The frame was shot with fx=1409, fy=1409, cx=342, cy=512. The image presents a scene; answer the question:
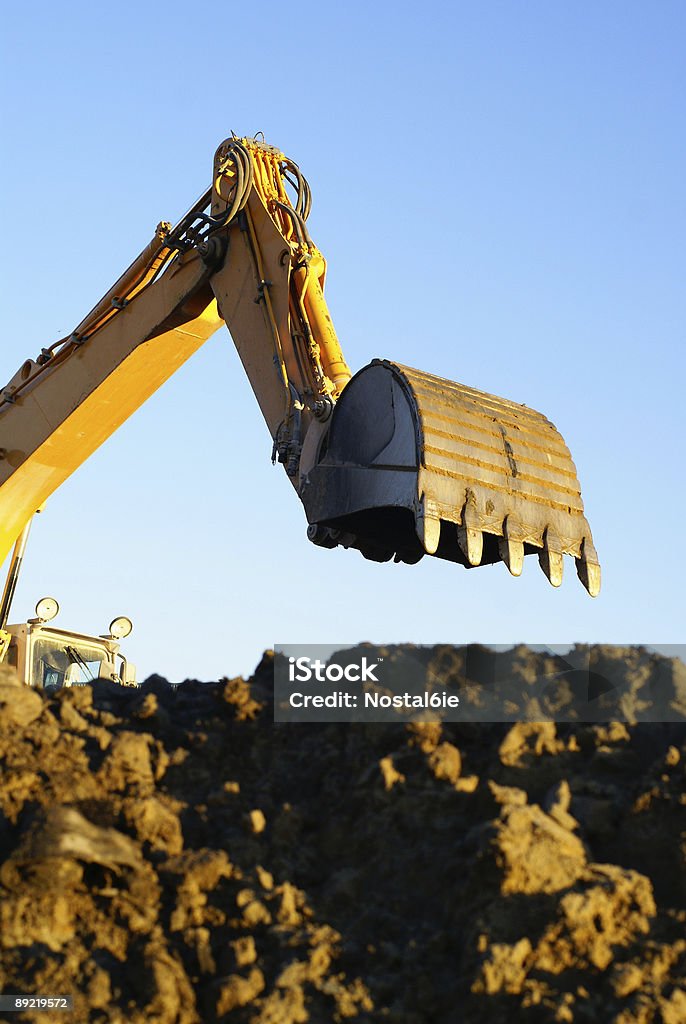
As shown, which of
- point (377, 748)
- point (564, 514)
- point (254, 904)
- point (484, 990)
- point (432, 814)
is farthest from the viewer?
point (564, 514)

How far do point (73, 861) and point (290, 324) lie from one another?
4.43 metres

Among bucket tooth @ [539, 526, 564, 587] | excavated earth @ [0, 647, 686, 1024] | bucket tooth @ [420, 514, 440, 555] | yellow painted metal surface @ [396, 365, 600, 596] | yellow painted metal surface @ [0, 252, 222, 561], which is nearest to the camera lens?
excavated earth @ [0, 647, 686, 1024]

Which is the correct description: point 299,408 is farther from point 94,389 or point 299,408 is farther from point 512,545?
point 94,389

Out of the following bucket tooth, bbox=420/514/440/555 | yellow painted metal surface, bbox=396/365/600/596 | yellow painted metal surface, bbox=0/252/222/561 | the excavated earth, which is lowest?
the excavated earth

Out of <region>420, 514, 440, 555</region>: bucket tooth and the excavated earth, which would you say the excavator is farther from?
the excavated earth

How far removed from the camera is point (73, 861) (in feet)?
20.2

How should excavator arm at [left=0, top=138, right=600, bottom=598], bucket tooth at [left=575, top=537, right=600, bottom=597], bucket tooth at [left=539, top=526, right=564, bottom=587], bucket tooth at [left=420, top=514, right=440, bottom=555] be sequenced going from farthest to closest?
bucket tooth at [left=575, top=537, right=600, bottom=597]
bucket tooth at [left=539, top=526, right=564, bottom=587]
excavator arm at [left=0, top=138, right=600, bottom=598]
bucket tooth at [left=420, top=514, right=440, bottom=555]

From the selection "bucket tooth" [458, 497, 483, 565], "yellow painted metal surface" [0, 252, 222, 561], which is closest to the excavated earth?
"bucket tooth" [458, 497, 483, 565]

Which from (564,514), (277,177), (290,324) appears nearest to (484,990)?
(564,514)

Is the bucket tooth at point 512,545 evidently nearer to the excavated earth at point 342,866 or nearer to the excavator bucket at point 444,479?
the excavator bucket at point 444,479

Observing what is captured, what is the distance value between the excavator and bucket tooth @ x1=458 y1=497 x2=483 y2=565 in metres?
0.01

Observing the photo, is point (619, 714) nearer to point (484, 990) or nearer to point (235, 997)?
point (484, 990)

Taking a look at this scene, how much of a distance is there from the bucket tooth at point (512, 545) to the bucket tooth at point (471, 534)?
8.0 inches

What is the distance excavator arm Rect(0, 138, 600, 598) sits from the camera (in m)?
8.15
